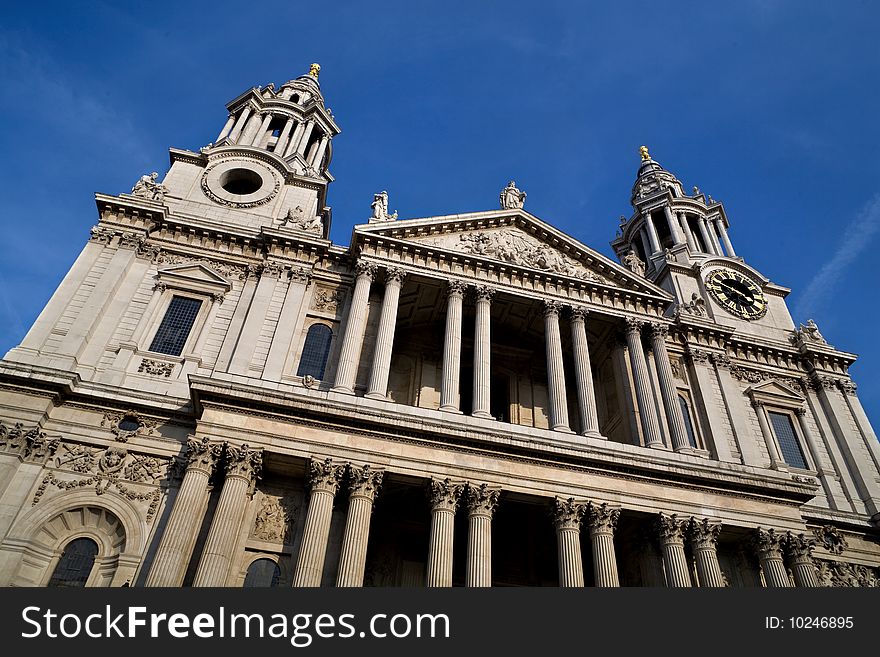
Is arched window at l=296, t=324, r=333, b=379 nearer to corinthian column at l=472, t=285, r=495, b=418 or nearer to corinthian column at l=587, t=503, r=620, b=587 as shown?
corinthian column at l=472, t=285, r=495, b=418

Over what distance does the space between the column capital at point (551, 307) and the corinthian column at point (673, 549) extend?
29.9ft

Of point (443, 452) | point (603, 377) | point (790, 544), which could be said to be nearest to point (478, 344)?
point (443, 452)

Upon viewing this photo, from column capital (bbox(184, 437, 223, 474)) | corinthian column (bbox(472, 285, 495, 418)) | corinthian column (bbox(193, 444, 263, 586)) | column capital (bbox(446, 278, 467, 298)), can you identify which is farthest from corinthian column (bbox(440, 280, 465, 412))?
column capital (bbox(184, 437, 223, 474))

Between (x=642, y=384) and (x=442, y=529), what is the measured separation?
10851 mm

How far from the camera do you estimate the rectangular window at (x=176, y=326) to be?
73.9 feet

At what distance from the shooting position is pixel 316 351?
23.6 metres

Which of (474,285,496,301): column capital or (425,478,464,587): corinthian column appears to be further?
(474,285,496,301): column capital

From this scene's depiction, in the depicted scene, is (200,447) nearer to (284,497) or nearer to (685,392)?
(284,497)

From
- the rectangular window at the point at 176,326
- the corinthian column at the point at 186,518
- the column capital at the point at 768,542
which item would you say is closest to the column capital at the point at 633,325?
the column capital at the point at 768,542

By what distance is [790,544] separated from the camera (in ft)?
65.5

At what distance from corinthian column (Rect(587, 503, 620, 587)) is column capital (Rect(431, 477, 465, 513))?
4219mm

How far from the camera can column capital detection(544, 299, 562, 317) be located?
25250 mm

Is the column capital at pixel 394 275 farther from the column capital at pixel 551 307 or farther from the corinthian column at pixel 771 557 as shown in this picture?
the corinthian column at pixel 771 557

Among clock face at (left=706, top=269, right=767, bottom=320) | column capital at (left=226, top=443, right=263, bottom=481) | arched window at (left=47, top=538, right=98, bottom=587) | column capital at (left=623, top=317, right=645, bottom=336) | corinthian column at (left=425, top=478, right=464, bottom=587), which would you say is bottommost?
arched window at (left=47, top=538, right=98, bottom=587)
